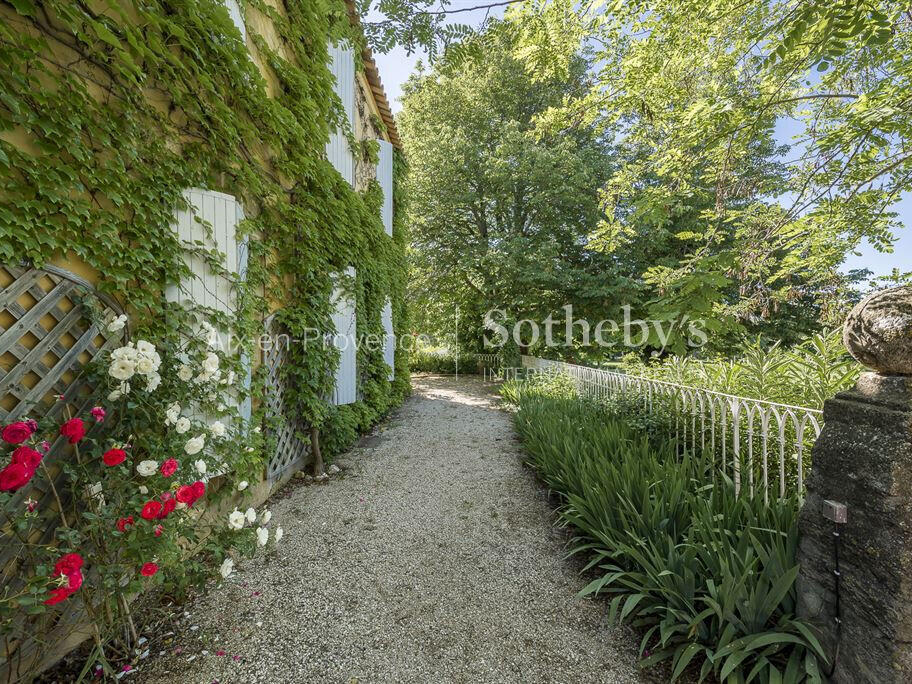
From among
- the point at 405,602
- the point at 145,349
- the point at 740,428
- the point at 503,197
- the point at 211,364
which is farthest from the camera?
the point at 503,197

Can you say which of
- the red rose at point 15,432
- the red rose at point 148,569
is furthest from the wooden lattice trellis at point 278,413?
the red rose at point 15,432

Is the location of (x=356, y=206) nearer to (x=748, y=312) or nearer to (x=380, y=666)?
(x=380, y=666)

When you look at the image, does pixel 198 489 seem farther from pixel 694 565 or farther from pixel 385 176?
pixel 385 176

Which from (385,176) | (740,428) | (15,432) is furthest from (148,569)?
(385,176)

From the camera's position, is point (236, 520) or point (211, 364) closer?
point (236, 520)

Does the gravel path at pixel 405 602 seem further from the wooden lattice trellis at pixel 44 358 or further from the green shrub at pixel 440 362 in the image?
the green shrub at pixel 440 362

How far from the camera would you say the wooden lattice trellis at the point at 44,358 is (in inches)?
61.4

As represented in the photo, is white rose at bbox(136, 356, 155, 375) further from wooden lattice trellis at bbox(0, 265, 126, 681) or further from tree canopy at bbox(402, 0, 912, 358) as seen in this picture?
tree canopy at bbox(402, 0, 912, 358)

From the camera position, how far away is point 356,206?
4.78 metres

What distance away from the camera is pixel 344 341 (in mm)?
4445

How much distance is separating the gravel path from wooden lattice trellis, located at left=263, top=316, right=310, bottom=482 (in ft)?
1.08

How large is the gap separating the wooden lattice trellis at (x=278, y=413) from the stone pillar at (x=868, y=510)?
3913 millimetres

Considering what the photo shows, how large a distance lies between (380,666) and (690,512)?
214 cm

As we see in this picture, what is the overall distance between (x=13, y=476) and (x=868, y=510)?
10.5 ft
